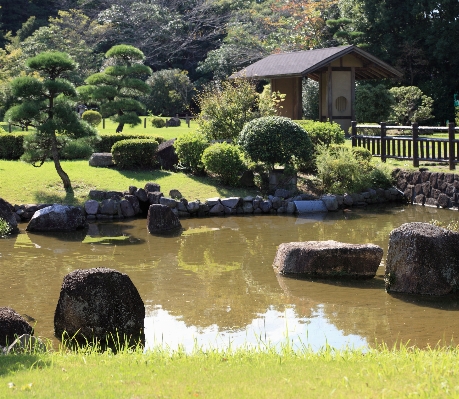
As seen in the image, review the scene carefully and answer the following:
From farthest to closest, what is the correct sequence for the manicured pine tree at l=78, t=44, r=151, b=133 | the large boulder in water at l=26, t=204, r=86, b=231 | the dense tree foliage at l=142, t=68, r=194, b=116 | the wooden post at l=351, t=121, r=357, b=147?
the dense tree foliage at l=142, t=68, r=194, b=116 → the manicured pine tree at l=78, t=44, r=151, b=133 → the wooden post at l=351, t=121, r=357, b=147 → the large boulder in water at l=26, t=204, r=86, b=231

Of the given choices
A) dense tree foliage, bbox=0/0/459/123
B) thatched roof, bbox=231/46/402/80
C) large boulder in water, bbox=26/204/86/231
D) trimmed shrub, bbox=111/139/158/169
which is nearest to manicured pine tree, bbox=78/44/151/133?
thatched roof, bbox=231/46/402/80

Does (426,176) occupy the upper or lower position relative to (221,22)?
lower

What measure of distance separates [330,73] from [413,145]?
9872 mm

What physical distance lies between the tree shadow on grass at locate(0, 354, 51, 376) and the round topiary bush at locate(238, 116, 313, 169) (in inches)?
539

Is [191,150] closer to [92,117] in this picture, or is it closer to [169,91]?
[92,117]

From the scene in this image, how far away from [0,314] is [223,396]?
3295 millimetres

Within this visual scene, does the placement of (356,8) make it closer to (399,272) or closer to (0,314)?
(399,272)

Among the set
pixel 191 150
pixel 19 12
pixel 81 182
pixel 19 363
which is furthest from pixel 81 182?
pixel 19 12

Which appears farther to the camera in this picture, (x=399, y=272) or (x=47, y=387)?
(x=399, y=272)

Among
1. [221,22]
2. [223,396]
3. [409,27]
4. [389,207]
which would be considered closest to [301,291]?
[223,396]

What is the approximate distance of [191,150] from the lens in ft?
67.5

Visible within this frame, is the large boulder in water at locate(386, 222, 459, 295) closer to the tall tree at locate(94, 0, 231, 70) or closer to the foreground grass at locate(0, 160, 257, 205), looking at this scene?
the foreground grass at locate(0, 160, 257, 205)

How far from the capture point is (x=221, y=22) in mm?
49031

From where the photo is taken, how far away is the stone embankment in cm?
1728
